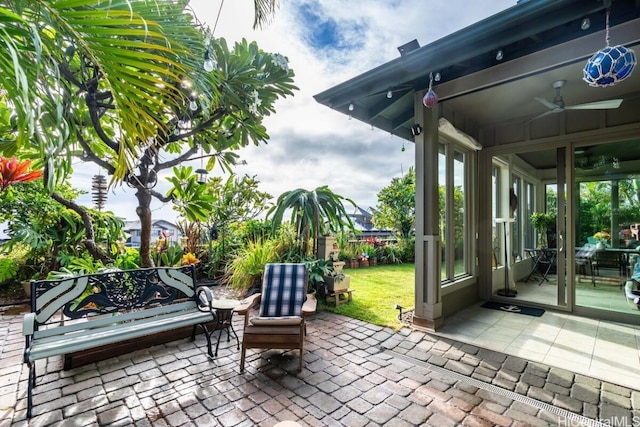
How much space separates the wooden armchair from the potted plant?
431cm

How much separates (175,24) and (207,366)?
297 centimetres

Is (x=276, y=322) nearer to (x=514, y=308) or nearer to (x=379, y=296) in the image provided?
(x=379, y=296)

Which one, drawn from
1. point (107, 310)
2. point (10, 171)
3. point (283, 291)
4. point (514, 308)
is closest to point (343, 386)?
point (283, 291)

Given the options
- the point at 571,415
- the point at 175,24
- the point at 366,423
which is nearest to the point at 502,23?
the point at 175,24

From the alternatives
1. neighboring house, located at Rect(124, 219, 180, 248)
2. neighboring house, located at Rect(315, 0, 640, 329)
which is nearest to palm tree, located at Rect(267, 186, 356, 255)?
neighboring house, located at Rect(315, 0, 640, 329)

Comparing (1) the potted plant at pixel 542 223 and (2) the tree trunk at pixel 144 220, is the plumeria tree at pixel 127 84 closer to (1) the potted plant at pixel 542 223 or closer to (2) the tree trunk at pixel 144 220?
(2) the tree trunk at pixel 144 220

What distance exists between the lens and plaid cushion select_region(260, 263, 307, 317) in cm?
345

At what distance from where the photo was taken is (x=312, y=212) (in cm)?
533

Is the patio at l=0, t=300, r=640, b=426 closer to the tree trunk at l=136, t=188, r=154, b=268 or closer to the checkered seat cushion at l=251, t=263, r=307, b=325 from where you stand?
the checkered seat cushion at l=251, t=263, r=307, b=325

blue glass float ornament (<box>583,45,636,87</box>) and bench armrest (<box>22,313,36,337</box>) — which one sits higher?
blue glass float ornament (<box>583,45,636,87</box>)

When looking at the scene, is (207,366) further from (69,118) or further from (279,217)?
(279,217)

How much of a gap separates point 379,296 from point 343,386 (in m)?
2.99

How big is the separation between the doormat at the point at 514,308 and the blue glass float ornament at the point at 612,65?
136 inches

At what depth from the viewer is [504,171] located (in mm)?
5320
